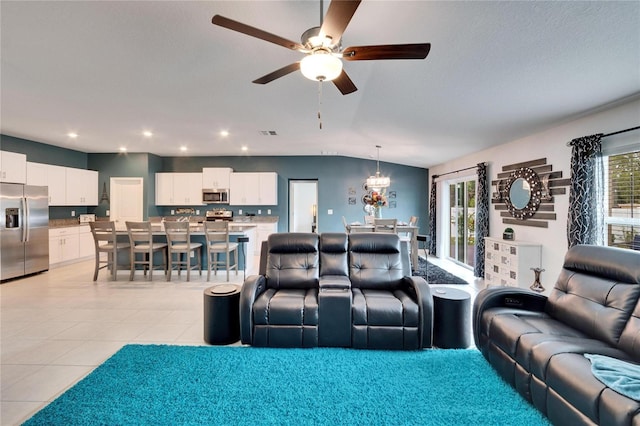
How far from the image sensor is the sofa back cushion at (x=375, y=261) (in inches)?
124

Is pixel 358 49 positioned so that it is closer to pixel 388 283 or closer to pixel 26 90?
pixel 388 283

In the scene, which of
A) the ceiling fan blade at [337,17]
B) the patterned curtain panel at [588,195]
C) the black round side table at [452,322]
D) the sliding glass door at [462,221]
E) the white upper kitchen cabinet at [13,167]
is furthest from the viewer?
the sliding glass door at [462,221]

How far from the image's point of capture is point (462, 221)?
6.64 metres

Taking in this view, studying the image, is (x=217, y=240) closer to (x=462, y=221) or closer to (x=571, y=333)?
(x=571, y=333)

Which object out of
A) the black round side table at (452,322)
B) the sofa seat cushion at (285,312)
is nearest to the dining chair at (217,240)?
the sofa seat cushion at (285,312)

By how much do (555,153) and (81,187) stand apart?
30.3 ft

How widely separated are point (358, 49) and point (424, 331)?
233cm

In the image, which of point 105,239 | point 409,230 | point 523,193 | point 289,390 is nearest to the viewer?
point 289,390

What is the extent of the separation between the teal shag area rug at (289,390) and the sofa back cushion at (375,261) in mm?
725

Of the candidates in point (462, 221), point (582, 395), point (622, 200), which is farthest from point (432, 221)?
point (582, 395)

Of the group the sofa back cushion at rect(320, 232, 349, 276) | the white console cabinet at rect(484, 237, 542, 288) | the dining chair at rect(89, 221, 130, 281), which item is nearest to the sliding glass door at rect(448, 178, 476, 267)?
the white console cabinet at rect(484, 237, 542, 288)

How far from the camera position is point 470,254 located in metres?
6.35

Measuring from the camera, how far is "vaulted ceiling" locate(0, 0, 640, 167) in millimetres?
2025

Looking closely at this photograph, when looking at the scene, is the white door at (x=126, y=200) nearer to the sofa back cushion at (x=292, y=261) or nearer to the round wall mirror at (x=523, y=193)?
the sofa back cushion at (x=292, y=261)
